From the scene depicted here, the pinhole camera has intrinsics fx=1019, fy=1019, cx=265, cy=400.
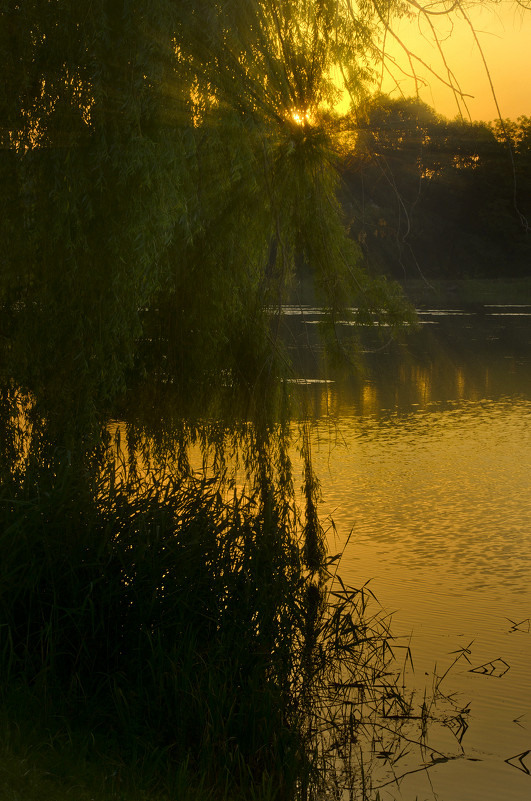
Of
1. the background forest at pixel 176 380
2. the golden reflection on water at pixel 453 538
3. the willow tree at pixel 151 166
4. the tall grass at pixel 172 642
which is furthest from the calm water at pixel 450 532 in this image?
the willow tree at pixel 151 166

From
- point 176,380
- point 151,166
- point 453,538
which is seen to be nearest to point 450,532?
point 453,538

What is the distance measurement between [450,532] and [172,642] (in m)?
5.14

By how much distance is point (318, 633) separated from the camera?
557 cm

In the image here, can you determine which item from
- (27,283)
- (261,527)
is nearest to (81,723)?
(261,527)

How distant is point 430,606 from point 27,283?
11.5 ft

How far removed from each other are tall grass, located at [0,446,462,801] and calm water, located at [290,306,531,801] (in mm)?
549

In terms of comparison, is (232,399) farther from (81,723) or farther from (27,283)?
(81,723)

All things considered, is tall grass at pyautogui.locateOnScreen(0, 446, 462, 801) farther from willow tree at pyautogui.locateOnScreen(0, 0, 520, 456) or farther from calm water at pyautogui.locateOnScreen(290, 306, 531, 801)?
willow tree at pyautogui.locateOnScreen(0, 0, 520, 456)

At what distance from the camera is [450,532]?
914 centimetres

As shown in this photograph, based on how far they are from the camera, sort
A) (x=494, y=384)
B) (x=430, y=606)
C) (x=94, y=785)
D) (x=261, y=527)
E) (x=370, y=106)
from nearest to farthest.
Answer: (x=94, y=785), (x=261, y=527), (x=370, y=106), (x=430, y=606), (x=494, y=384)

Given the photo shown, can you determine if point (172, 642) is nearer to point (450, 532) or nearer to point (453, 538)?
point (453, 538)

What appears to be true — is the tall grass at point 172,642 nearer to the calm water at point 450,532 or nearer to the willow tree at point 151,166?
the calm water at point 450,532

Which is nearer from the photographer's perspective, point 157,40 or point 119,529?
point 119,529

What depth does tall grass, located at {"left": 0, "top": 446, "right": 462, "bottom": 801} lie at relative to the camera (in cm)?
410
